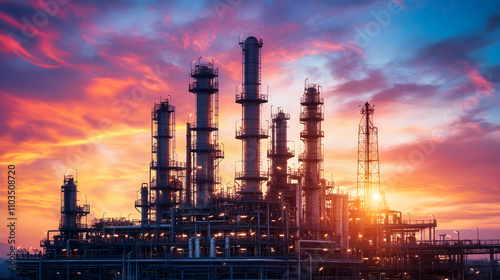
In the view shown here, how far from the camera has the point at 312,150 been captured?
10812cm

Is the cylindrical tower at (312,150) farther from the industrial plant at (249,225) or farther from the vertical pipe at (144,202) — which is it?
the vertical pipe at (144,202)

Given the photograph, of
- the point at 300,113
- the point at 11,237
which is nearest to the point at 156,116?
the point at 300,113

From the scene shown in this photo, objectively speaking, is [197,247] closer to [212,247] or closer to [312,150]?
[212,247]

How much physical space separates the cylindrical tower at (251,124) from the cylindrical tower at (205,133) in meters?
9.97

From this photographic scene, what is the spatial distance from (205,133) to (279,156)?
43.1 feet

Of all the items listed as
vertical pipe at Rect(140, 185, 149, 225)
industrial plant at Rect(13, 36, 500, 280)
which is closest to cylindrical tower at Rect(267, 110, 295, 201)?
industrial plant at Rect(13, 36, 500, 280)

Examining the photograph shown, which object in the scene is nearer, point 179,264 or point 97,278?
point 179,264

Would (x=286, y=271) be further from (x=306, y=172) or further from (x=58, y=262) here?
(x=58, y=262)

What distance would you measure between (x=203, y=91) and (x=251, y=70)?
1280 cm

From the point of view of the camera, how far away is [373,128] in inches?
5015

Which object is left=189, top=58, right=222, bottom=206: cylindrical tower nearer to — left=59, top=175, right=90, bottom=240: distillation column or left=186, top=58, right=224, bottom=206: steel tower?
left=186, top=58, right=224, bottom=206: steel tower

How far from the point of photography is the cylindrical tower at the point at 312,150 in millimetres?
106250

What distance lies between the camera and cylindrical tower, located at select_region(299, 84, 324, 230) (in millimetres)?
106250

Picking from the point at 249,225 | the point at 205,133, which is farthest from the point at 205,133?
the point at 249,225
